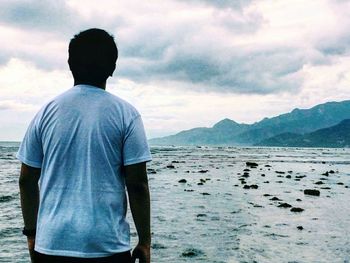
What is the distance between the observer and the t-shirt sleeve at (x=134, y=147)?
2996mm

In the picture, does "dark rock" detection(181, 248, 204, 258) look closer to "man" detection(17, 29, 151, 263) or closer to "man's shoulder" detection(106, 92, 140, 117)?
"man" detection(17, 29, 151, 263)

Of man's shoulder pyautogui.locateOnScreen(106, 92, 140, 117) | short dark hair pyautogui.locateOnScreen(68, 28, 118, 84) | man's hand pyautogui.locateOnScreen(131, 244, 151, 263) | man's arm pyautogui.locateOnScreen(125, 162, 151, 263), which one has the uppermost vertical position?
short dark hair pyautogui.locateOnScreen(68, 28, 118, 84)

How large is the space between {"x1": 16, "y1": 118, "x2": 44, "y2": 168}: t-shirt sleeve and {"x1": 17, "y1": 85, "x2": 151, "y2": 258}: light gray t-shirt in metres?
0.07

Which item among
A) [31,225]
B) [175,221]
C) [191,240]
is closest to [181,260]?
[191,240]

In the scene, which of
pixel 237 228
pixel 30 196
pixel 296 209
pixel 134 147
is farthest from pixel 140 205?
pixel 296 209

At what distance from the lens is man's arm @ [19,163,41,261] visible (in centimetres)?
324

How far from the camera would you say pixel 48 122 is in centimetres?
308

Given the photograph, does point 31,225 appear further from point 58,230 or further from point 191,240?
point 191,240

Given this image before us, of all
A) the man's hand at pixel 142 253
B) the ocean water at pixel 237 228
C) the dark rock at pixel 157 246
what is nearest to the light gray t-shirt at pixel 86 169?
the man's hand at pixel 142 253

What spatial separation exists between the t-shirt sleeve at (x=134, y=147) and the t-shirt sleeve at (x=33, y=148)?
68 centimetres

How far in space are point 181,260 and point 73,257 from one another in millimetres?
7289

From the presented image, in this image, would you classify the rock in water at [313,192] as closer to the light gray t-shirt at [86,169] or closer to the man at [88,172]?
the man at [88,172]

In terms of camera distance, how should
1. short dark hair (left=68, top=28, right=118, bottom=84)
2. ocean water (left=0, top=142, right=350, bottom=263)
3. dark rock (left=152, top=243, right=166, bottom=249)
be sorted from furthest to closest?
dark rock (left=152, top=243, right=166, bottom=249), ocean water (left=0, top=142, right=350, bottom=263), short dark hair (left=68, top=28, right=118, bottom=84)

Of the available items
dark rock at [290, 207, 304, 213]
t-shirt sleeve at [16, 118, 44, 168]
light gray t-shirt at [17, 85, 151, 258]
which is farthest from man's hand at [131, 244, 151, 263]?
dark rock at [290, 207, 304, 213]
